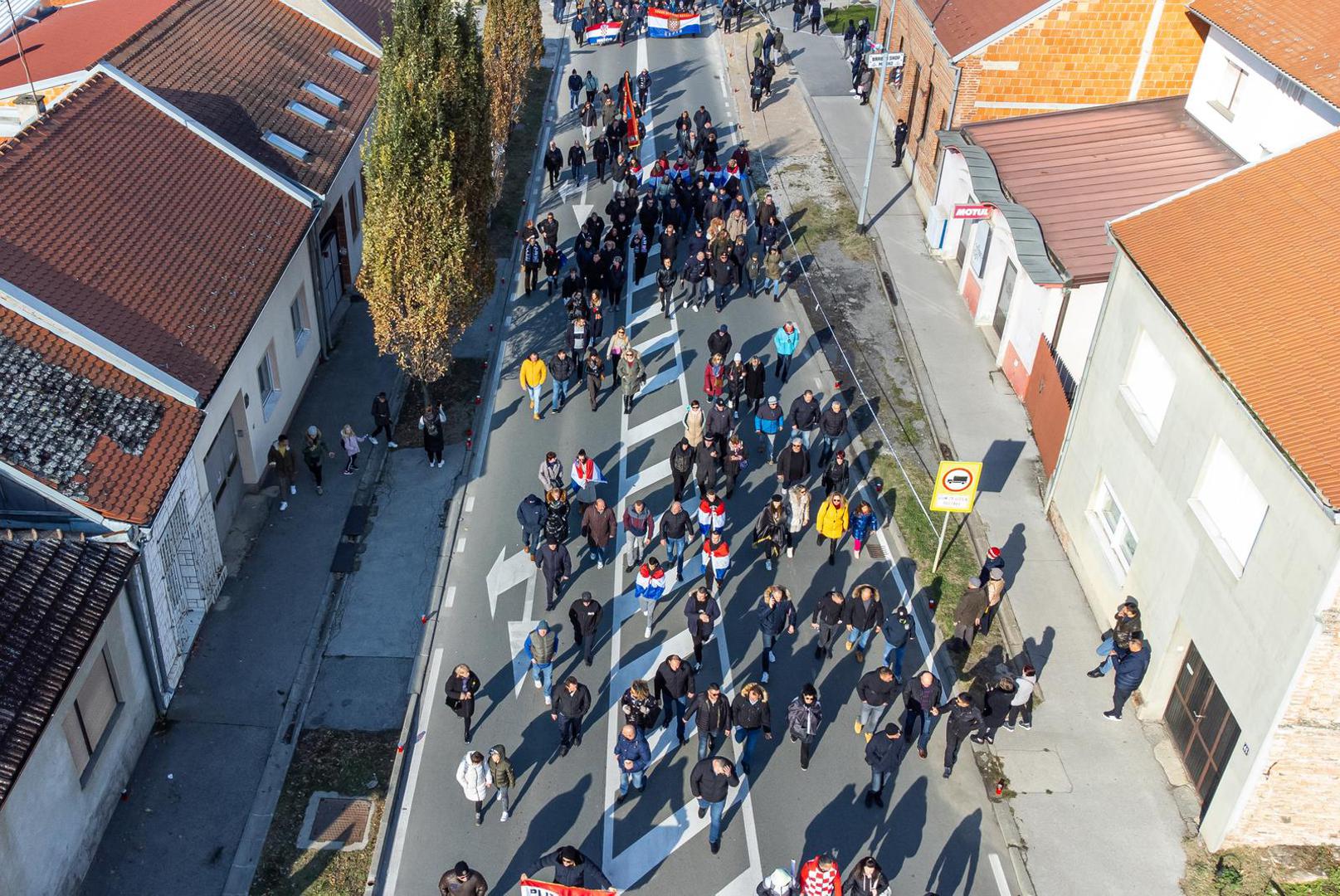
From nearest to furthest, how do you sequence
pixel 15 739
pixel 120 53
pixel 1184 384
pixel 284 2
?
pixel 15 739 → pixel 1184 384 → pixel 120 53 → pixel 284 2

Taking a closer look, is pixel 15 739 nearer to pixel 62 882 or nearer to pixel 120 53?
pixel 62 882

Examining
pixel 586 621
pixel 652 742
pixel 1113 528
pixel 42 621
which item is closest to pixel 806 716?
pixel 652 742

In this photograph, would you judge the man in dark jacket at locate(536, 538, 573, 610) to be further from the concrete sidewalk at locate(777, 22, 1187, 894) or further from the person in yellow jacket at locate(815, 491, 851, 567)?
the concrete sidewalk at locate(777, 22, 1187, 894)

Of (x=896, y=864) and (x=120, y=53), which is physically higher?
(x=120, y=53)

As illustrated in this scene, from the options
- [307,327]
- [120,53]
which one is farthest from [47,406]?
[120,53]

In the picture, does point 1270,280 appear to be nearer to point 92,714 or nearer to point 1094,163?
point 1094,163

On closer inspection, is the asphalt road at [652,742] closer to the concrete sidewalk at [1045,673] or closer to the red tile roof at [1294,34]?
the concrete sidewalk at [1045,673]
